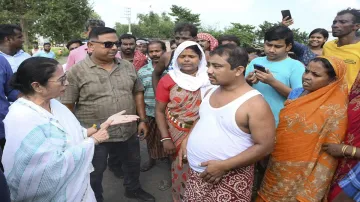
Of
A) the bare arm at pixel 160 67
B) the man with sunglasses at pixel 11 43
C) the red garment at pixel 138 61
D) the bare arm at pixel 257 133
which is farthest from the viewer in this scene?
the red garment at pixel 138 61

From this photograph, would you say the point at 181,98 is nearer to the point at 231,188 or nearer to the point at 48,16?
the point at 231,188

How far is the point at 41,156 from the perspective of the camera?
5.33 ft

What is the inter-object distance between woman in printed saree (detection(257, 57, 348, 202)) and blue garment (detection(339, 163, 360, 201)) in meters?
0.35

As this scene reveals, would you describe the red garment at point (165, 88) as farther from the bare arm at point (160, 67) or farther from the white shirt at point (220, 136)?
the bare arm at point (160, 67)

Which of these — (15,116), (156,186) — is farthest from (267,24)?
(15,116)

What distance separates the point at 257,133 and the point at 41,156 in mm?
1366

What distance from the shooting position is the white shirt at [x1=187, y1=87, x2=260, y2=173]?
1702 mm

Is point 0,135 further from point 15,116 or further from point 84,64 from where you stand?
point 15,116

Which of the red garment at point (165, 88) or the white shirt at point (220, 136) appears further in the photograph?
the red garment at point (165, 88)

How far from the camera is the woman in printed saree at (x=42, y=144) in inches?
63.8

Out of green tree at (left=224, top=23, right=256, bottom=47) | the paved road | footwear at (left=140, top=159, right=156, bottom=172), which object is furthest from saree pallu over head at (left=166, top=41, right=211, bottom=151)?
green tree at (left=224, top=23, right=256, bottom=47)

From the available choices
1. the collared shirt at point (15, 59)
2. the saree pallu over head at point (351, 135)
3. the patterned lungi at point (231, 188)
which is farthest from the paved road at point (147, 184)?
the collared shirt at point (15, 59)

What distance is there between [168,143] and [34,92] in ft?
4.10

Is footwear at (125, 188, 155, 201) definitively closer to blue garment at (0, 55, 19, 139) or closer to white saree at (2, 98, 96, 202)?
white saree at (2, 98, 96, 202)
